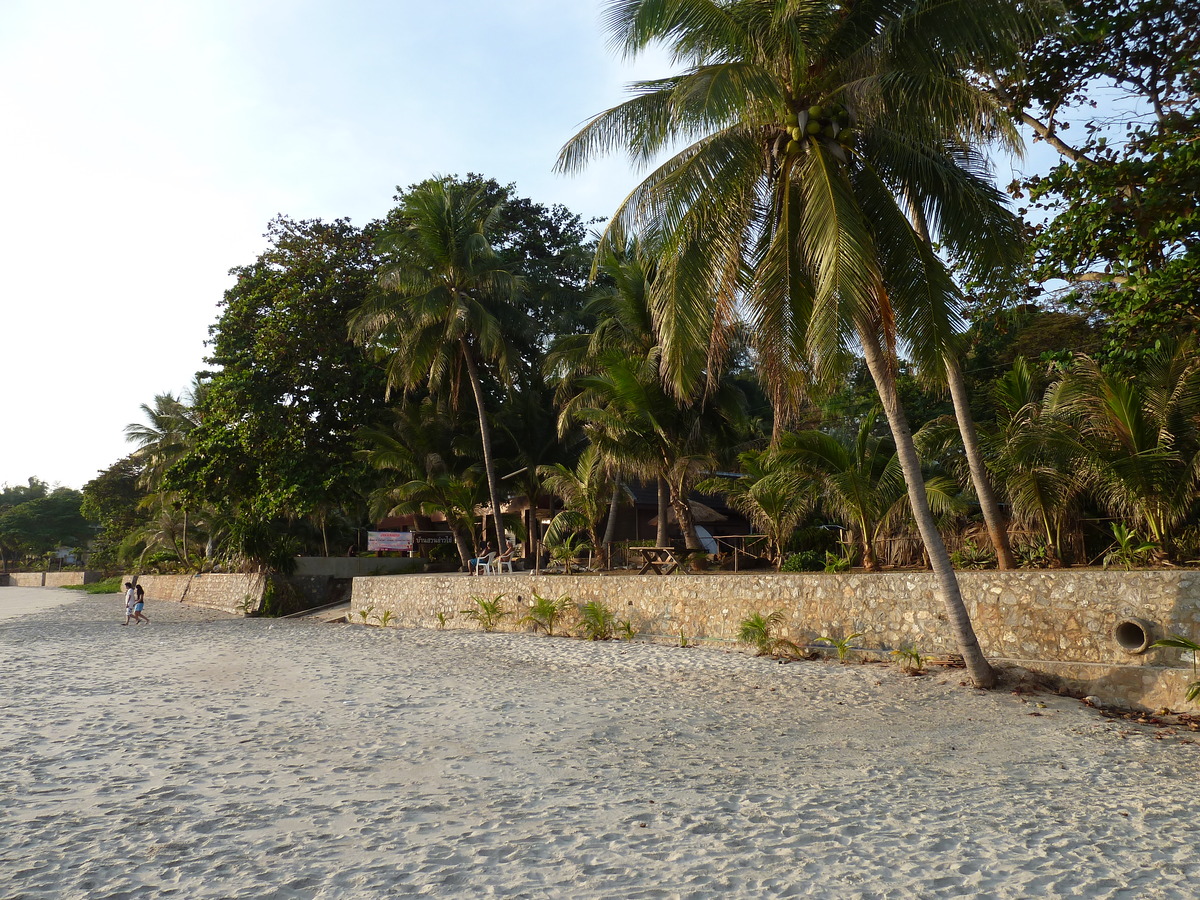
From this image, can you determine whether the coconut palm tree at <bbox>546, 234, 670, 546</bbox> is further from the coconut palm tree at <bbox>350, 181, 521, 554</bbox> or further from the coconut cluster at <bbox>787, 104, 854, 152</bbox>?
the coconut cluster at <bbox>787, 104, 854, 152</bbox>

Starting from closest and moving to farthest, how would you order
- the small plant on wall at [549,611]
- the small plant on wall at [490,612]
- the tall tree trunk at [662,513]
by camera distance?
the small plant on wall at [549,611], the small plant on wall at [490,612], the tall tree trunk at [662,513]

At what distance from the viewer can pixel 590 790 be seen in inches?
241

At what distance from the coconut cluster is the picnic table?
8580 mm

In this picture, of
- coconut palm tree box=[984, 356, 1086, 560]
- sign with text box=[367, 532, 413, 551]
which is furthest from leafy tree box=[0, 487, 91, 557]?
coconut palm tree box=[984, 356, 1086, 560]

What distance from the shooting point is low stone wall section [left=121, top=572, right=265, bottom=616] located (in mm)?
25391

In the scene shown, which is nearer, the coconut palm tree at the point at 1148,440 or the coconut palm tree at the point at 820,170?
the coconut palm tree at the point at 820,170

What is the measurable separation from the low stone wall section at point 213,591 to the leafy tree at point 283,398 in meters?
1.48

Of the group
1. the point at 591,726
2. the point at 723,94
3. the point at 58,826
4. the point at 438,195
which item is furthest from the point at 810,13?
the point at 438,195

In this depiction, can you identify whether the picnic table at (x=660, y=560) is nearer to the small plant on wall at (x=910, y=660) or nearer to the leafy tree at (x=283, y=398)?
the small plant on wall at (x=910, y=660)

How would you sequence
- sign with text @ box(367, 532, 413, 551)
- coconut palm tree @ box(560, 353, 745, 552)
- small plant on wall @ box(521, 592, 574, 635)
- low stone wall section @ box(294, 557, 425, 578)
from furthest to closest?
low stone wall section @ box(294, 557, 425, 578) → sign with text @ box(367, 532, 413, 551) → coconut palm tree @ box(560, 353, 745, 552) → small plant on wall @ box(521, 592, 574, 635)

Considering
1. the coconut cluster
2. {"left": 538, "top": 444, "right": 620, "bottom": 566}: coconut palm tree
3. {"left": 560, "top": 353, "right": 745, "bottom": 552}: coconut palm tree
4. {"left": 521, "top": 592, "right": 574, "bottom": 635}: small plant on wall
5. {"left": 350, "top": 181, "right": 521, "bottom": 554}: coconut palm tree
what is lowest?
{"left": 521, "top": 592, "right": 574, "bottom": 635}: small plant on wall

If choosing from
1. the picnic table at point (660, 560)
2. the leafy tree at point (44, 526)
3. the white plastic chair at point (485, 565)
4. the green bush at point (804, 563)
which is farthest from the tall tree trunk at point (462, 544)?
the leafy tree at point (44, 526)

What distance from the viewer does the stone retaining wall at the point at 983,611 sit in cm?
831

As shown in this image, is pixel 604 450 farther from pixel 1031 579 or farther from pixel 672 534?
pixel 1031 579
